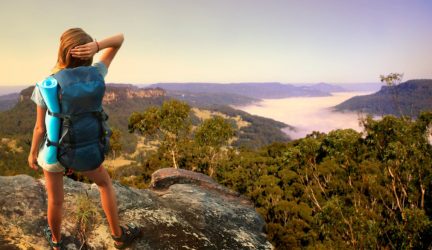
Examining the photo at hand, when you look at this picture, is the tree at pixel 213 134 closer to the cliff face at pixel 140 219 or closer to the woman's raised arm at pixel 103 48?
the cliff face at pixel 140 219

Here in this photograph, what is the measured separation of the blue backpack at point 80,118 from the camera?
430 centimetres

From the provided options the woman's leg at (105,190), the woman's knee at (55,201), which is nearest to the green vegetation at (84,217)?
the woman's leg at (105,190)

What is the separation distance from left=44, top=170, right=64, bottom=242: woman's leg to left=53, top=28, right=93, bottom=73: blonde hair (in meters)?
1.77

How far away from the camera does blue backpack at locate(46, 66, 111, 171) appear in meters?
4.30

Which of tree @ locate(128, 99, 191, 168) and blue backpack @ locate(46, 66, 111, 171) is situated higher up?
blue backpack @ locate(46, 66, 111, 171)

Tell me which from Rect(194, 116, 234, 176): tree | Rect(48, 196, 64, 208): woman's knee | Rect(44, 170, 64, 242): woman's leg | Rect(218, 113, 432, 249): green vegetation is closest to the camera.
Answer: Rect(44, 170, 64, 242): woman's leg

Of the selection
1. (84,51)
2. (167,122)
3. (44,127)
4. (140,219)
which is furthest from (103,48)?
(167,122)

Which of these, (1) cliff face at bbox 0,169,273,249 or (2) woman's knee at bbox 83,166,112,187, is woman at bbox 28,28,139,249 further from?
(1) cliff face at bbox 0,169,273,249

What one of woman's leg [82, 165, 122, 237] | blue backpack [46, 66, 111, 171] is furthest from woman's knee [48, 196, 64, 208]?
blue backpack [46, 66, 111, 171]

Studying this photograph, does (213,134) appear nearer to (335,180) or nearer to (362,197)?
(335,180)

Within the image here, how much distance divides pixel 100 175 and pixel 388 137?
30.0 metres

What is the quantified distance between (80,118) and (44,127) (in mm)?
574

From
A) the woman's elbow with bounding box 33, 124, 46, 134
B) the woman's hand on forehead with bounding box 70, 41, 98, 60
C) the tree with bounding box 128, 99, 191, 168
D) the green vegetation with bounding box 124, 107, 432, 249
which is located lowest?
the green vegetation with bounding box 124, 107, 432, 249

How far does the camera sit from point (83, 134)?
15.0 feet
